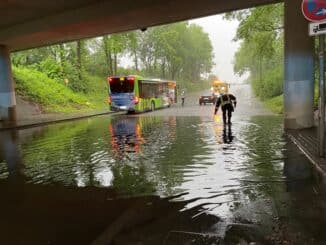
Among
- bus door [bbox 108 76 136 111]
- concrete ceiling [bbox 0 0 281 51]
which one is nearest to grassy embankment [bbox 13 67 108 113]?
bus door [bbox 108 76 136 111]

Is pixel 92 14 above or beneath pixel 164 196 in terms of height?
above

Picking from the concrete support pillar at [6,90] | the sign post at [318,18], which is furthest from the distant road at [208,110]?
the sign post at [318,18]

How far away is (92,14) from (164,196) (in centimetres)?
1250

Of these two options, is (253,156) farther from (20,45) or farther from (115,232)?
(20,45)

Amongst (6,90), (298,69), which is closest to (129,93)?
(6,90)

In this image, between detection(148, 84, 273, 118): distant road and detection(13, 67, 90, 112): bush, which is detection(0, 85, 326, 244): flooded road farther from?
detection(13, 67, 90, 112): bush

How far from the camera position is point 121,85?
3362 centimetres

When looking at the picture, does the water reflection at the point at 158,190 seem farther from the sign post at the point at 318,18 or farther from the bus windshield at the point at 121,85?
the bus windshield at the point at 121,85

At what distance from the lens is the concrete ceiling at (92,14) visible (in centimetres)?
1645

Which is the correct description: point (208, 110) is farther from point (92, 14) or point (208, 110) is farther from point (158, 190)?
point (158, 190)

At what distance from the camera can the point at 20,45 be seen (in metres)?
26.3

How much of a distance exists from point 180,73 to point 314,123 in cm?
7901

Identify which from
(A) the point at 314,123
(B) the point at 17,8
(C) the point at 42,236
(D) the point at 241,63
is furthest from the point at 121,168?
(D) the point at 241,63

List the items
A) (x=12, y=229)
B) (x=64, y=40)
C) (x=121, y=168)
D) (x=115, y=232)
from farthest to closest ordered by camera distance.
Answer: (x=64, y=40), (x=121, y=168), (x=12, y=229), (x=115, y=232)
